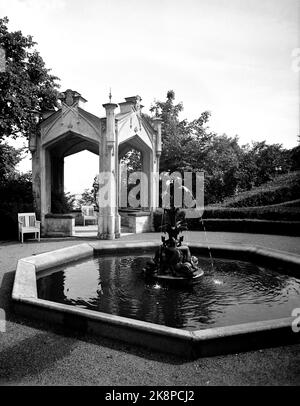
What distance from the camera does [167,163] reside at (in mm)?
24000

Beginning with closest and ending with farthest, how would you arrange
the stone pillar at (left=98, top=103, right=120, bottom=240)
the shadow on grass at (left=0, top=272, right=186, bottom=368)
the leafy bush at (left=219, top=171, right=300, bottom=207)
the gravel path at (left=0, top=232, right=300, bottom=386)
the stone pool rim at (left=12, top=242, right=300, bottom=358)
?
the gravel path at (left=0, top=232, right=300, bottom=386) → the shadow on grass at (left=0, top=272, right=186, bottom=368) → the stone pool rim at (left=12, top=242, right=300, bottom=358) → the stone pillar at (left=98, top=103, right=120, bottom=240) → the leafy bush at (left=219, top=171, right=300, bottom=207)

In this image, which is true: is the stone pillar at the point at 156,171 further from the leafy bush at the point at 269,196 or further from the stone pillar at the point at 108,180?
the leafy bush at the point at 269,196

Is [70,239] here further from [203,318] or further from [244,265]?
[203,318]

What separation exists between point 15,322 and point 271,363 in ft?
12.7

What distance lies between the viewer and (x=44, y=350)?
4.17 metres

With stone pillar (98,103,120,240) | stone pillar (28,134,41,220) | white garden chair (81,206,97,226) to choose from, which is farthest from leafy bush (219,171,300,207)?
stone pillar (28,134,41,220)

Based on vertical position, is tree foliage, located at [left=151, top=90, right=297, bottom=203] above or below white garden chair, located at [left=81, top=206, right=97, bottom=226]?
above

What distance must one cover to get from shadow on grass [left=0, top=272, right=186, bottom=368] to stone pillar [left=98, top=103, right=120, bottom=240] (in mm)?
9024

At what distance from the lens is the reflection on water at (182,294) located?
18.0 feet

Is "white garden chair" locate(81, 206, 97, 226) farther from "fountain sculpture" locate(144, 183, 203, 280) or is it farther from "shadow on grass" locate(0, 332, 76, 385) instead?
"shadow on grass" locate(0, 332, 76, 385)

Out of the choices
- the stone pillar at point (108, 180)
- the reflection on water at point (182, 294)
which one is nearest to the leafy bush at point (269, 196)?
the stone pillar at point (108, 180)

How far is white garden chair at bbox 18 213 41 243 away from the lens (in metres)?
13.4
